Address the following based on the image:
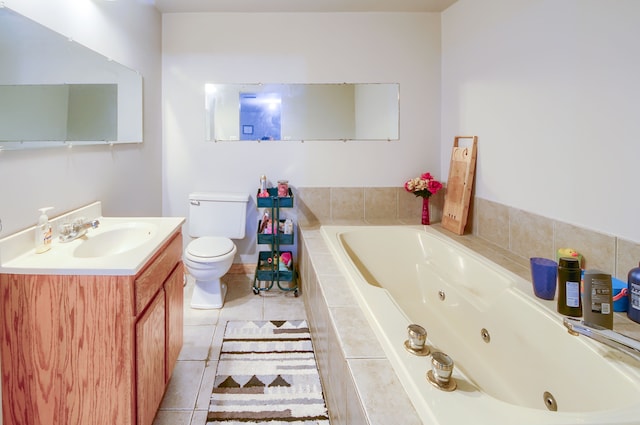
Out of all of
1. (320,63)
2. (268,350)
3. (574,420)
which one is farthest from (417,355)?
(320,63)

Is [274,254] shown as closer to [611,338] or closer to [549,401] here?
[549,401]

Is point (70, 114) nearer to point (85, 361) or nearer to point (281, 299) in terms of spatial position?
point (85, 361)

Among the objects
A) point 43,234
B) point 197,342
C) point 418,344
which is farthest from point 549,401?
point 43,234

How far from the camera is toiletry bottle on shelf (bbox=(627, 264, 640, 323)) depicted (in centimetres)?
141

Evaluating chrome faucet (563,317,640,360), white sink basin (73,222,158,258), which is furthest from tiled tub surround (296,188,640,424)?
white sink basin (73,222,158,258)

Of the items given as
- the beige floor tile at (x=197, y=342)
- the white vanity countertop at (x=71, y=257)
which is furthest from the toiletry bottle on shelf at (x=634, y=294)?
the beige floor tile at (x=197, y=342)

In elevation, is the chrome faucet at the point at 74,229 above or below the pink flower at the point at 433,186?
below

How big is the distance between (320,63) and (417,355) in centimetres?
272

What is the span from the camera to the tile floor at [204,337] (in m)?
1.81

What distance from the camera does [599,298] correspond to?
4.41 ft

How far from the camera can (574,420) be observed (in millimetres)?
961

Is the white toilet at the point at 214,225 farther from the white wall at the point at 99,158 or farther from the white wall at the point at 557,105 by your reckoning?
the white wall at the point at 557,105

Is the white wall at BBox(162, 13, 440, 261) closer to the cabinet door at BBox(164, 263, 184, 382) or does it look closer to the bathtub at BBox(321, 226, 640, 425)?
the bathtub at BBox(321, 226, 640, 425)

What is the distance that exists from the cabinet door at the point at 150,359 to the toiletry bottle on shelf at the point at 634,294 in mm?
1800
